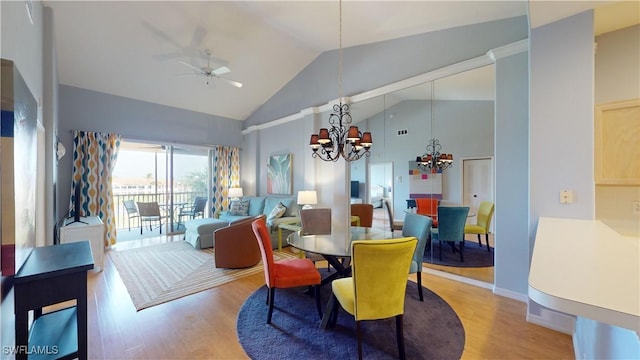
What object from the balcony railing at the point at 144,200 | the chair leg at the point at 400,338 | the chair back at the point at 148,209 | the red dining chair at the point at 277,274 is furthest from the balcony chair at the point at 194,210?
the chair leg at the point at 400,338

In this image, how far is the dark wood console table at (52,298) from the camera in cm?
116

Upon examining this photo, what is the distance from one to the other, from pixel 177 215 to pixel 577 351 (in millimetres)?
7035

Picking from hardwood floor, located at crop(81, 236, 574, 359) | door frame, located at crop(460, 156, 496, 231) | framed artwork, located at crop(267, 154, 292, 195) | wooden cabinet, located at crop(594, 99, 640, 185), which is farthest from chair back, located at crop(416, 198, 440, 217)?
framed artwork, located at crop(267, 154, 292, 195)

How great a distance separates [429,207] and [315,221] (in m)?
1.71

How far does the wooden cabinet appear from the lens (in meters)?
1.83

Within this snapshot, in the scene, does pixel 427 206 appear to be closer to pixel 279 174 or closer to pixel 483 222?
pixel 483 222

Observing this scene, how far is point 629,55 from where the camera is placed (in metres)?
2.03

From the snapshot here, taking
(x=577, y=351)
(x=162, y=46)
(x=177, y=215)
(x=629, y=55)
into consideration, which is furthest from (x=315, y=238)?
(x=177, y=215)

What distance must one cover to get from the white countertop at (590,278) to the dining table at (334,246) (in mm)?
1351

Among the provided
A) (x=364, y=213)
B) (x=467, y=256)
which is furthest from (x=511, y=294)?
(x=364, y=213)

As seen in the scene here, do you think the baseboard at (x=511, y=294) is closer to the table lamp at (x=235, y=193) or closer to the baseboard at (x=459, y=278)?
the baseboard at (x=459, y=278)

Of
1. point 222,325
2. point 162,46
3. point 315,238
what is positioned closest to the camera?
point 222,325

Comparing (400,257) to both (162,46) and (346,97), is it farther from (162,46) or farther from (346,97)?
(162,46)

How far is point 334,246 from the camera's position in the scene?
95.0 inches
